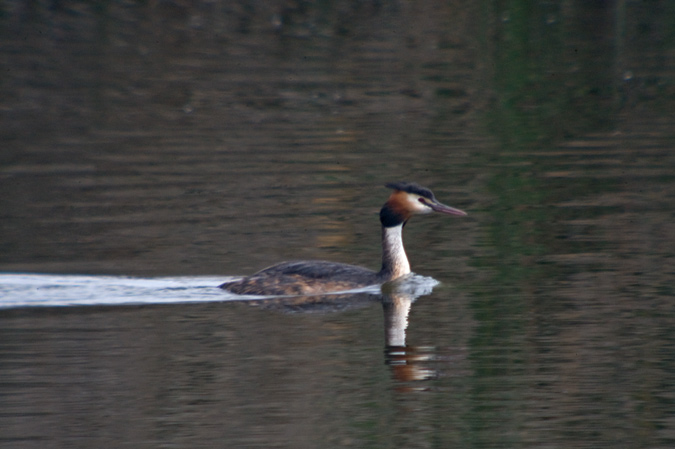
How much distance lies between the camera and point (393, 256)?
42.2ft

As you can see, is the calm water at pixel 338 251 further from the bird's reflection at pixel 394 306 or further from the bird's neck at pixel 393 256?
the bird's neck at pixel 393 256

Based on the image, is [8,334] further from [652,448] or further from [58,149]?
[58,149]

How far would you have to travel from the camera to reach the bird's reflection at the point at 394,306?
388 inches

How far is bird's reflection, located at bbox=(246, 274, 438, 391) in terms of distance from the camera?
9844 mm

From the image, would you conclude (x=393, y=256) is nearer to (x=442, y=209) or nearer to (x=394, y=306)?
(x=442, y=209)

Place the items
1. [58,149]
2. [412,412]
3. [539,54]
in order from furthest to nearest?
[539,54] < [58,149] < [412,412]

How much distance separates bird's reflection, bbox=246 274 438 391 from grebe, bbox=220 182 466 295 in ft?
0.35

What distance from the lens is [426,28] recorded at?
137 ft

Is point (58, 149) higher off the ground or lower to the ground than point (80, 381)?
higher

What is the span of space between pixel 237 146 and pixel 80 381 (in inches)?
470

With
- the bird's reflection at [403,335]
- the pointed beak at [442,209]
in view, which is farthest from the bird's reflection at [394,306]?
the pointed beak at [442,209]

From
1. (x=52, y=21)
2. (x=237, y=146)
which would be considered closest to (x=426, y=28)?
(x=52, y=21)

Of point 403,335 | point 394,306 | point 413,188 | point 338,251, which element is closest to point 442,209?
point 413,188

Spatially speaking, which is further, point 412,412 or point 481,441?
point 412,412
